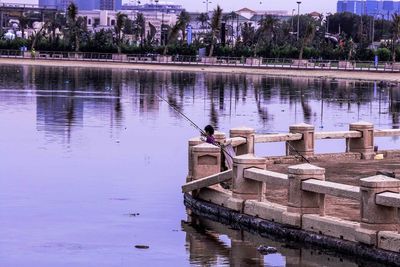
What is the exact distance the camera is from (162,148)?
33.2 metres

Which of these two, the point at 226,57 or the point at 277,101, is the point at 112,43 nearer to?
the point at 226,57

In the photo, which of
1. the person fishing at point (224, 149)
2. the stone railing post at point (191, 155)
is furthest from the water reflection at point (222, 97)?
the person fishing at point (224, 149)

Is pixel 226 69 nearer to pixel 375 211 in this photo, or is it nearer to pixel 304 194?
pixel 304 194

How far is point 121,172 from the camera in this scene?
88.7 ft

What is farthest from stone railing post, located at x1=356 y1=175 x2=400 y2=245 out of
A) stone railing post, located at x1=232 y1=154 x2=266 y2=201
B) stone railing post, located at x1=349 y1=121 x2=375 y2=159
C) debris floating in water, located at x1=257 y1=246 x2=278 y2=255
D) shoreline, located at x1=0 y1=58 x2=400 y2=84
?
shoreline, located at x1=0 y1=58 x2=400 y2=84

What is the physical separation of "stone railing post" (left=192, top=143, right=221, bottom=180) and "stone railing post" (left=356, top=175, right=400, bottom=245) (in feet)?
18.4

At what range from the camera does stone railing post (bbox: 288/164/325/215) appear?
717 inches

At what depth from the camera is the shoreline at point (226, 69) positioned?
100m

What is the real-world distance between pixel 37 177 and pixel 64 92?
125 feet

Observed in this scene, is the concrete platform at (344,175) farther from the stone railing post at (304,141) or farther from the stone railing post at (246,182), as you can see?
the stone railing post at (246,182)

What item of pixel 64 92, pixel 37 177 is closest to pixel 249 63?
pixel 64 92

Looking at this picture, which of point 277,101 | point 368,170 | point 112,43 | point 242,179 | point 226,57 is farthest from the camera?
point 112,43

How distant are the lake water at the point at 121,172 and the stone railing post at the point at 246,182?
0.67 metres

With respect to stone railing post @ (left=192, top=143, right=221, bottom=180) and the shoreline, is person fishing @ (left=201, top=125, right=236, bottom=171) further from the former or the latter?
the shoreline
